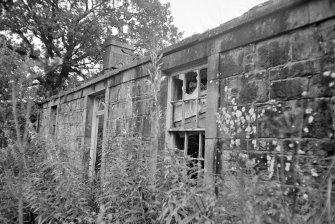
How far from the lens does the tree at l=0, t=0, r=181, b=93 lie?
49.4 ft

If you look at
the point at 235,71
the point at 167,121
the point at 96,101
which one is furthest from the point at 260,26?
the point at 96,101

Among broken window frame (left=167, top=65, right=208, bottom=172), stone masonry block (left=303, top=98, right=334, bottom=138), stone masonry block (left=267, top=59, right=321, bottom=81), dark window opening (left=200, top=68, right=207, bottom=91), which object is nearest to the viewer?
stone masonry block (left=303, top=98, right=334, bottom=138)

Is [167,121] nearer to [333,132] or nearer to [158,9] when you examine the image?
[333,132]

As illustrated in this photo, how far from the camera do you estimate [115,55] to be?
814cm

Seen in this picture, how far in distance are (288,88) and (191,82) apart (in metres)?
1.85

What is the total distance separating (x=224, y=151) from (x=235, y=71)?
99cm

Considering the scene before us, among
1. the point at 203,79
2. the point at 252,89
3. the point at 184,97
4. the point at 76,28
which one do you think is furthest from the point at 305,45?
the point at 76,28

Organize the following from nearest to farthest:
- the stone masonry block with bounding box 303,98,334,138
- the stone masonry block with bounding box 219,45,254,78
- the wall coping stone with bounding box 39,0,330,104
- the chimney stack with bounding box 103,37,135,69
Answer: the stone masonry block with bounding box 303,98,334,138 < the wall coping stone with bounding box 39,0,330,104 < the stone masonry block with bounding box 219,45,254,78 < the chimney stack with bounding box 103,37,135,69

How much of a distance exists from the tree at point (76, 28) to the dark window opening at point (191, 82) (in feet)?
33.2

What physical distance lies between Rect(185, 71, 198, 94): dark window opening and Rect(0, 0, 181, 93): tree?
33.2 ft

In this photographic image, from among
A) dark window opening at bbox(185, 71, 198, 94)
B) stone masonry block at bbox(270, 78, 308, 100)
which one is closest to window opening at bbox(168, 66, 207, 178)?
dark window opening at bbox(185, 71, 198, 94)

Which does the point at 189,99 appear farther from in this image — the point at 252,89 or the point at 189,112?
the point at 252,89

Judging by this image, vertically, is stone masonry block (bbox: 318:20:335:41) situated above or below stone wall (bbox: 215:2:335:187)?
above

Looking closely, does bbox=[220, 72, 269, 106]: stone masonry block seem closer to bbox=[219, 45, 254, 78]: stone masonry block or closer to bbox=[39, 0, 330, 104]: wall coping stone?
bbox=[219, 45, 254, 78]: stone masonry block
